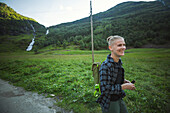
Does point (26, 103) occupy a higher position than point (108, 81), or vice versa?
point (108, 81)

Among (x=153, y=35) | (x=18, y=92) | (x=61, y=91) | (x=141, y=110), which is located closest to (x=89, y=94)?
(x=61, y=91)

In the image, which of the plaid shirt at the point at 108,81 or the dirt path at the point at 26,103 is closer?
the plaid shirt at the point at 108,81

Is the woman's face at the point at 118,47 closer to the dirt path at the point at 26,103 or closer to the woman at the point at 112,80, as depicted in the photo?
the woman at the point at 112,80

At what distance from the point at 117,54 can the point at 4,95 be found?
840 centimetres

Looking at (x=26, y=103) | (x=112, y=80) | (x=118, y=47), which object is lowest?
(x=26, y=103)

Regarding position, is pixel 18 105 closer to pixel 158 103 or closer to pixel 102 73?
pixel 102 73

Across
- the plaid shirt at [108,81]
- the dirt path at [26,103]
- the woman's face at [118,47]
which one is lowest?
the dirt path at [26,103]

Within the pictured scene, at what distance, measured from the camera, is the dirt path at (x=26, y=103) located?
4311 mm

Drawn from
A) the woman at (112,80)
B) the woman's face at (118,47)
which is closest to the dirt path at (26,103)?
the woman at (112,80)

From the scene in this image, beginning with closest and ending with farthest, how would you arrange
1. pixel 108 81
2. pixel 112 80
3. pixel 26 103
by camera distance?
1. pixel 108 81
2. pixel 112 80
3. pixel 26 103

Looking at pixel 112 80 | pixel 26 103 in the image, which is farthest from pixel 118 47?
pixel 26 103

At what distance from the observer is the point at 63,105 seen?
15.3 ft

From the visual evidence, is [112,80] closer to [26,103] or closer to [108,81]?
[108,81]

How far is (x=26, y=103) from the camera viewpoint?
193 inches
